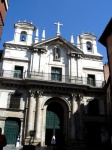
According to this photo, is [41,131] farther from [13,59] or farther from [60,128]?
[13,59]

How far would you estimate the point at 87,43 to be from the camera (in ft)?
99.8

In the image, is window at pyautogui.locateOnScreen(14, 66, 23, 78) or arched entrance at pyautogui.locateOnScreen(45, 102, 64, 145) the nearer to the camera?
arched entrance at pyautogui.locateOnScreen(45, 102, 64, 145)

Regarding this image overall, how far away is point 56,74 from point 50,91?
10.2 ft

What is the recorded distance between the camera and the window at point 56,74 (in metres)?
26.0

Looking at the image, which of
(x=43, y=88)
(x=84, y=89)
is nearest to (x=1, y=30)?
(x=43, y=88)

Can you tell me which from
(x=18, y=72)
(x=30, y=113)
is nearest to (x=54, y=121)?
(x=30, y=113)

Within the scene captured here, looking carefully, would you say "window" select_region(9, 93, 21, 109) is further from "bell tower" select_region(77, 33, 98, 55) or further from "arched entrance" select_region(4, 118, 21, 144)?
"bell tower" select_region(77, 33, 98, 55)

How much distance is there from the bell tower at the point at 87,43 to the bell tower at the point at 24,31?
6889 millimetres

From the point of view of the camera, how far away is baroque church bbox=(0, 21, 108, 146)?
22.5 meters

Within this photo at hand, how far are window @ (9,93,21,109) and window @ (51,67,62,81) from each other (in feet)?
16.5

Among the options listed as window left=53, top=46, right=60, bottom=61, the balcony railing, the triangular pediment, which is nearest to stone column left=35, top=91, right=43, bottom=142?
the balcony railing

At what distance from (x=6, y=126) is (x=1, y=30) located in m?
12.7

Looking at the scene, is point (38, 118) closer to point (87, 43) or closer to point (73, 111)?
point (73, 111)

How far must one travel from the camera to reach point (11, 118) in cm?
2266
